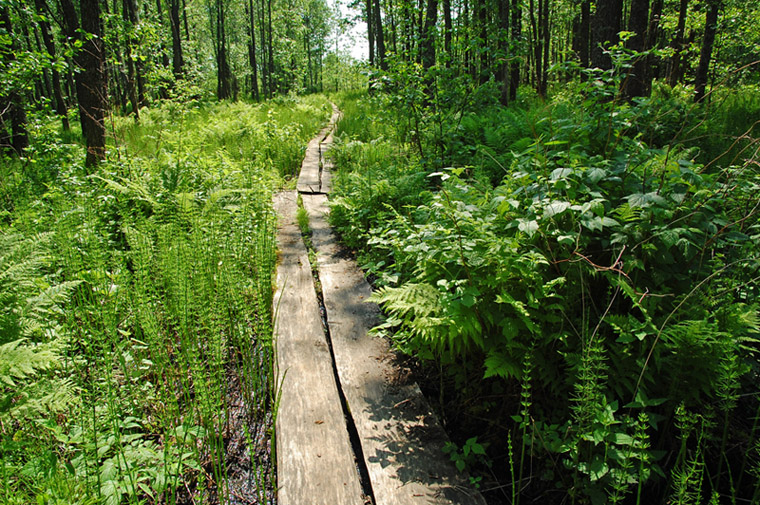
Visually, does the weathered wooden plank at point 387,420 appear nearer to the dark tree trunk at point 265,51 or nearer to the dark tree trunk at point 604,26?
the dark tree trunk at point 604,26

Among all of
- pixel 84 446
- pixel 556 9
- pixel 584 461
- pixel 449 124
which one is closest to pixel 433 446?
pixel 584 461

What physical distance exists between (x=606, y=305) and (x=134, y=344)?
2.93 metres

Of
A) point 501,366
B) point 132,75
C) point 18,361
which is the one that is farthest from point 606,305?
point 132,75

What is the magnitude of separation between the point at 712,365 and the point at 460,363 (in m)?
1.16

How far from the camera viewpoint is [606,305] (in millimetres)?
2025

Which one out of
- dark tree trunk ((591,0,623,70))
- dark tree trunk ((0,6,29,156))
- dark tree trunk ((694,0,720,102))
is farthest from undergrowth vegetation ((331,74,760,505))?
dark tree trunk ((694,0,720,102))

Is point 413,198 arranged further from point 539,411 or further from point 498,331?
point 539,411

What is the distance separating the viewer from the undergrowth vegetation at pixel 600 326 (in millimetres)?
1542

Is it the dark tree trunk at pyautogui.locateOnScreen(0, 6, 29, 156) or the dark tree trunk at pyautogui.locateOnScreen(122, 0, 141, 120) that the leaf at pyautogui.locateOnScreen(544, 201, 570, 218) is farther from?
the dark tree trunk at pyautogui.locateOnScreen(0, 6, 29, 156)

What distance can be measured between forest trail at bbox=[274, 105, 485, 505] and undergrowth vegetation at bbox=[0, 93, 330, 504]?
16 cm

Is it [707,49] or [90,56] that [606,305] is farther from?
[707,49]

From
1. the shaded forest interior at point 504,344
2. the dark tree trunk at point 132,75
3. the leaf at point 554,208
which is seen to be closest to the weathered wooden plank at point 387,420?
the shaded forest interior at point 504,344

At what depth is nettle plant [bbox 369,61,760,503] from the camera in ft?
5.09

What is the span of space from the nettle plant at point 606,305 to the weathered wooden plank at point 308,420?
23.2 inches
